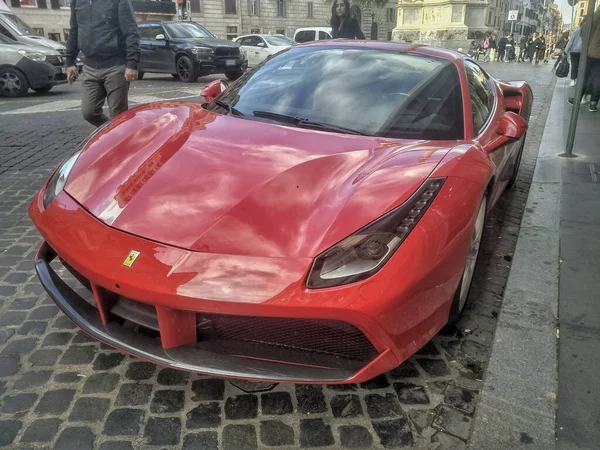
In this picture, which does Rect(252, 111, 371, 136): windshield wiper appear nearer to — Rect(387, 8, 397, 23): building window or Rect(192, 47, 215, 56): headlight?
Rect(192, 47, 215, 56): headlight

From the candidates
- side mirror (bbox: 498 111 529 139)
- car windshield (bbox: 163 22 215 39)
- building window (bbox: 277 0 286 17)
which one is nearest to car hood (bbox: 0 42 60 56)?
car windshield (bbox: 163 22 215 39)

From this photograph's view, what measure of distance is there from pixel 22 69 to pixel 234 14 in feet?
131

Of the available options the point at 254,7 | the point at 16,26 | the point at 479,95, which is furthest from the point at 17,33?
the point at 254,7

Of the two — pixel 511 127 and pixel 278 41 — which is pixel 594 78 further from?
pixel 278 41

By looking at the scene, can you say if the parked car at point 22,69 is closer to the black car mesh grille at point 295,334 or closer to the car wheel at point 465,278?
the car wheel at point 465,278

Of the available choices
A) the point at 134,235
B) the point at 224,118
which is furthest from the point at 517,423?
the point at 224,118

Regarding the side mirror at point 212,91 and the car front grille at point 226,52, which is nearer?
the side mirror at point 212,91

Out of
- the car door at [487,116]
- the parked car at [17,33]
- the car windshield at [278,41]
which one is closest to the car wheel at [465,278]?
the car door at [487,116]

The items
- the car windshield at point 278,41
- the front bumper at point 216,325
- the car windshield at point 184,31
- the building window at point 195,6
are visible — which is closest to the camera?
the front bumper at point 216,325

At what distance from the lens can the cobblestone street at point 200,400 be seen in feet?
5.82

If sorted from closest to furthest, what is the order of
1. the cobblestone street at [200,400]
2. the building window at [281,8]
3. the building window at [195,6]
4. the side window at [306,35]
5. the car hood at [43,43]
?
the cobblestone street at [200,400], the car hood at [43,43], the side window at [306,35], the building window at [195,6], the building window at [281,8]

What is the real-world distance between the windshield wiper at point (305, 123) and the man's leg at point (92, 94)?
2744 millimetres

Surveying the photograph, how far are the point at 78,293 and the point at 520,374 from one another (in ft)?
6.14

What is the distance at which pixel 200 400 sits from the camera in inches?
76.6
